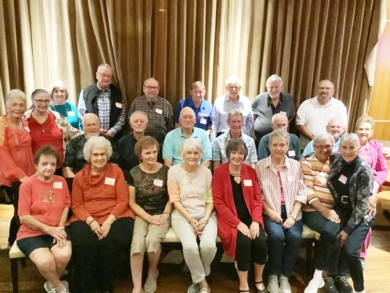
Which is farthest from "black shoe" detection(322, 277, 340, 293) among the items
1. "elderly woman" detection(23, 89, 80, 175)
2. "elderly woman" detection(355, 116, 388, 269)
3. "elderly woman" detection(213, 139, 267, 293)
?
"elderly woman" detection(23, 89, 80, 175)

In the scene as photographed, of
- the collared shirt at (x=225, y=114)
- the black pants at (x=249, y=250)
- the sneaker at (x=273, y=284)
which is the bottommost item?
the sneaker at (x=273, y=284)

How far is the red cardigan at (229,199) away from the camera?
295cm

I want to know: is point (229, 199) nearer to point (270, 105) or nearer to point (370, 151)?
point (370, 151)

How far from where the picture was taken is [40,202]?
2.72 meters

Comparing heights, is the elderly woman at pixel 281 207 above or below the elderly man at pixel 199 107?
below

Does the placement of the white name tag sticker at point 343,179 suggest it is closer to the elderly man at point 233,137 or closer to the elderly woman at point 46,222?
the elderly man at point 233,137

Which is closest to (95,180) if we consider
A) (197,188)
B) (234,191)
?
(197,188)

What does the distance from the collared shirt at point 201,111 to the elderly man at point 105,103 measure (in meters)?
0.61

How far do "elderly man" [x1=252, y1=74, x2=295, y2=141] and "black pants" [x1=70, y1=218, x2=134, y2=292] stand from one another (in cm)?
201

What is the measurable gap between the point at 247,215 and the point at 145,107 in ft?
5.55

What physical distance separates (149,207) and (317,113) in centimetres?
231

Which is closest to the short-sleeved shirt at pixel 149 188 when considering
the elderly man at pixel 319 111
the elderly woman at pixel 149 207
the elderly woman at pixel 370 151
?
the elderly woman at pixel 149 207

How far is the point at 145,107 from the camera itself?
4074 millimetres

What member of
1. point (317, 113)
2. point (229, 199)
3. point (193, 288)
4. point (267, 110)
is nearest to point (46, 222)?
point (193, 288)
